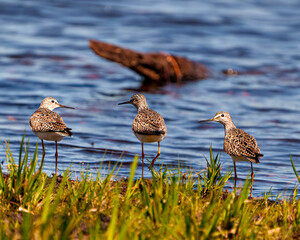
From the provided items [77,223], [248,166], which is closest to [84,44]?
[248,166]

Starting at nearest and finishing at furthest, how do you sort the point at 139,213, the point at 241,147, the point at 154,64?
1. the point at 139,213
2. the point at 241,147
3. the point at 154,64

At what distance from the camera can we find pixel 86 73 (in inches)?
808

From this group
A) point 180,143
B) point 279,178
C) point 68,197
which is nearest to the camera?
point 68,197

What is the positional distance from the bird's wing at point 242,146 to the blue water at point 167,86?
76 centimetres

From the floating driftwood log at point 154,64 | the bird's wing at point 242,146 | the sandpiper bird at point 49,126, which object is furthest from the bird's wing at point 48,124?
the floating driftwood log at point 154,64

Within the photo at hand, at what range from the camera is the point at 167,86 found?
18828mm

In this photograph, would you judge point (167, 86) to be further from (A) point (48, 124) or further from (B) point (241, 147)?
(B) point (241, 147)

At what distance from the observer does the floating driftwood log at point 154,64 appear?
17.8 m

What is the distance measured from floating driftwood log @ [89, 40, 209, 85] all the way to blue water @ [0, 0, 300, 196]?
0.46 metres

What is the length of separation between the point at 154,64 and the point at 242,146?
10.9m

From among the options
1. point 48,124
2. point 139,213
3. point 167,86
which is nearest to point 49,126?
point 48,124

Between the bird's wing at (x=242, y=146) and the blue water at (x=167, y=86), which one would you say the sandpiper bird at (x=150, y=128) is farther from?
the blue water at (x=167, y=86)

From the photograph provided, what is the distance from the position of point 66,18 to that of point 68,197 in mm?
24704

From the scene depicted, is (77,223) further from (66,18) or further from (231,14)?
(231,14)
